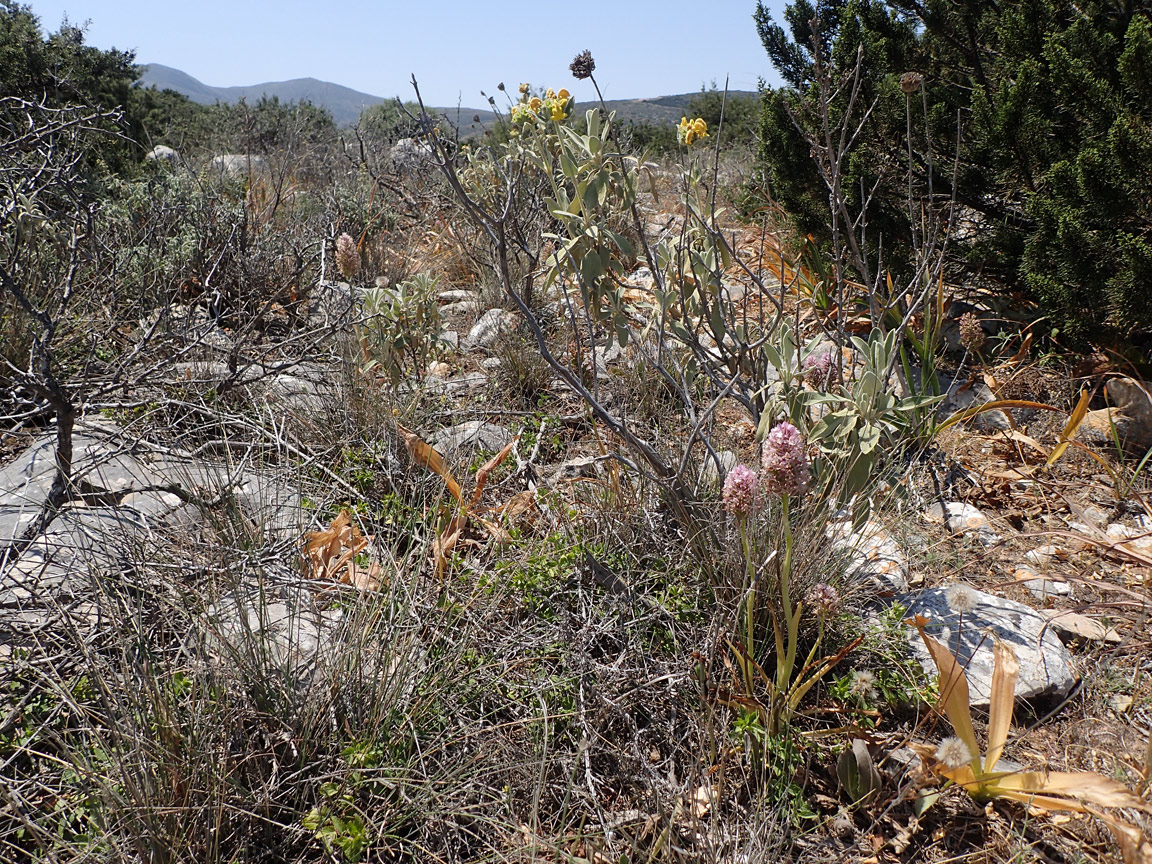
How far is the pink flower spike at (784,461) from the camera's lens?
1.57 metres

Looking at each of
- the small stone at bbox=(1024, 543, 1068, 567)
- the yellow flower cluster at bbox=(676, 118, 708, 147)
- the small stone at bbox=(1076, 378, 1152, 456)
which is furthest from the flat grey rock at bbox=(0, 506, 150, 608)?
the small stone at bbox=(1076, 378, 1152, 456)

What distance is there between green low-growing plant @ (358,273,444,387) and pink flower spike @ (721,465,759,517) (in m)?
1.83

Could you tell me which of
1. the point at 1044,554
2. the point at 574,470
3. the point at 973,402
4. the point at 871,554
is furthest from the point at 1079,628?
the point at 574,470

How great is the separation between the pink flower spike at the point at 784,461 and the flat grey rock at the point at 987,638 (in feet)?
1.63

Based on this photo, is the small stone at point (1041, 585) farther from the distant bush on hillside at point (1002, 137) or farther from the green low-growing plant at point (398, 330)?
the green low-growing plant at point (398, 330)

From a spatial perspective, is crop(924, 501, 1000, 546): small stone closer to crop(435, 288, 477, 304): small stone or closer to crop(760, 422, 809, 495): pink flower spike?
crop(760, 422, 809, 495): pink flower spike

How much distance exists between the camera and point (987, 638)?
1.92 meters

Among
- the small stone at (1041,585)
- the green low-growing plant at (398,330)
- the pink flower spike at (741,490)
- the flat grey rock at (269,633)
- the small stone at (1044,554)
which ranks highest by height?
the green low-growing plant at (398,330)

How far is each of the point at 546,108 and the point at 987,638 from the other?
7.25 ft

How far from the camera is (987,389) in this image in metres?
3.16

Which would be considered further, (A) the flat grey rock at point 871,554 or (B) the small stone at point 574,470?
(B) the small stone at point 574,470

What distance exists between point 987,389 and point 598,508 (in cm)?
196

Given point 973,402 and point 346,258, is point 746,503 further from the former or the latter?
point 346,258

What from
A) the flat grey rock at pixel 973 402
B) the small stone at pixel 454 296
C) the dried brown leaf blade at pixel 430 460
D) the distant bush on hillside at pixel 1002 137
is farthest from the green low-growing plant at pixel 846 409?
the small stone at pixel 454 296
